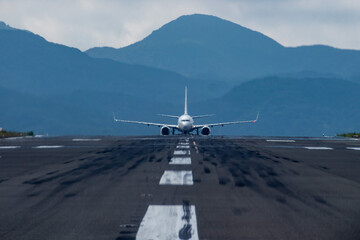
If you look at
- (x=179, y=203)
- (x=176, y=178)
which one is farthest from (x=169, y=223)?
(x=176, y=178)

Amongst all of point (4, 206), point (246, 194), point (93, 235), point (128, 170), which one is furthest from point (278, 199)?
point (128, 170)

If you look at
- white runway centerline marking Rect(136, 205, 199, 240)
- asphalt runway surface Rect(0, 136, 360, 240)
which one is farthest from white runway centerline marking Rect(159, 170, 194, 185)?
white runway centerline marking Rect(136, 205, 199, 240)

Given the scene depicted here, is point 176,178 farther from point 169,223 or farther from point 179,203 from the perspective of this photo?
point 169,223

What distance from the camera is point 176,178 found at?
639 inches

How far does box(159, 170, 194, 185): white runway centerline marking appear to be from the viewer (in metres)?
15.2

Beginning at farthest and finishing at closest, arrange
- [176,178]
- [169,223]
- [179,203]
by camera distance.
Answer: [176,178]
[179,203]
[169,223]

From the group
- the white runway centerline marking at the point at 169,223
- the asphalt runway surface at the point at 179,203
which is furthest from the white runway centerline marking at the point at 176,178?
the white runway centerline marking at the point at 169,223

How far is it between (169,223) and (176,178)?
708 cm

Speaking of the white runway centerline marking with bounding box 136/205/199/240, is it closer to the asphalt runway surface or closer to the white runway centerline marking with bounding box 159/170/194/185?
the asphalt runway surface

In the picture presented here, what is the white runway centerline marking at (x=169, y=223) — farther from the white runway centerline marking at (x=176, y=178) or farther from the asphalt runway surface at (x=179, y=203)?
the white runway centerline marking at (x=176, y=178)

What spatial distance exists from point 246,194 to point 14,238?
266 inches

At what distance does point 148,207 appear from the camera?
1085cm

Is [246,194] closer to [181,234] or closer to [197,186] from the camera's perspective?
[197,186]

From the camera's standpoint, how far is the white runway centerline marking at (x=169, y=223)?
8.23 m
